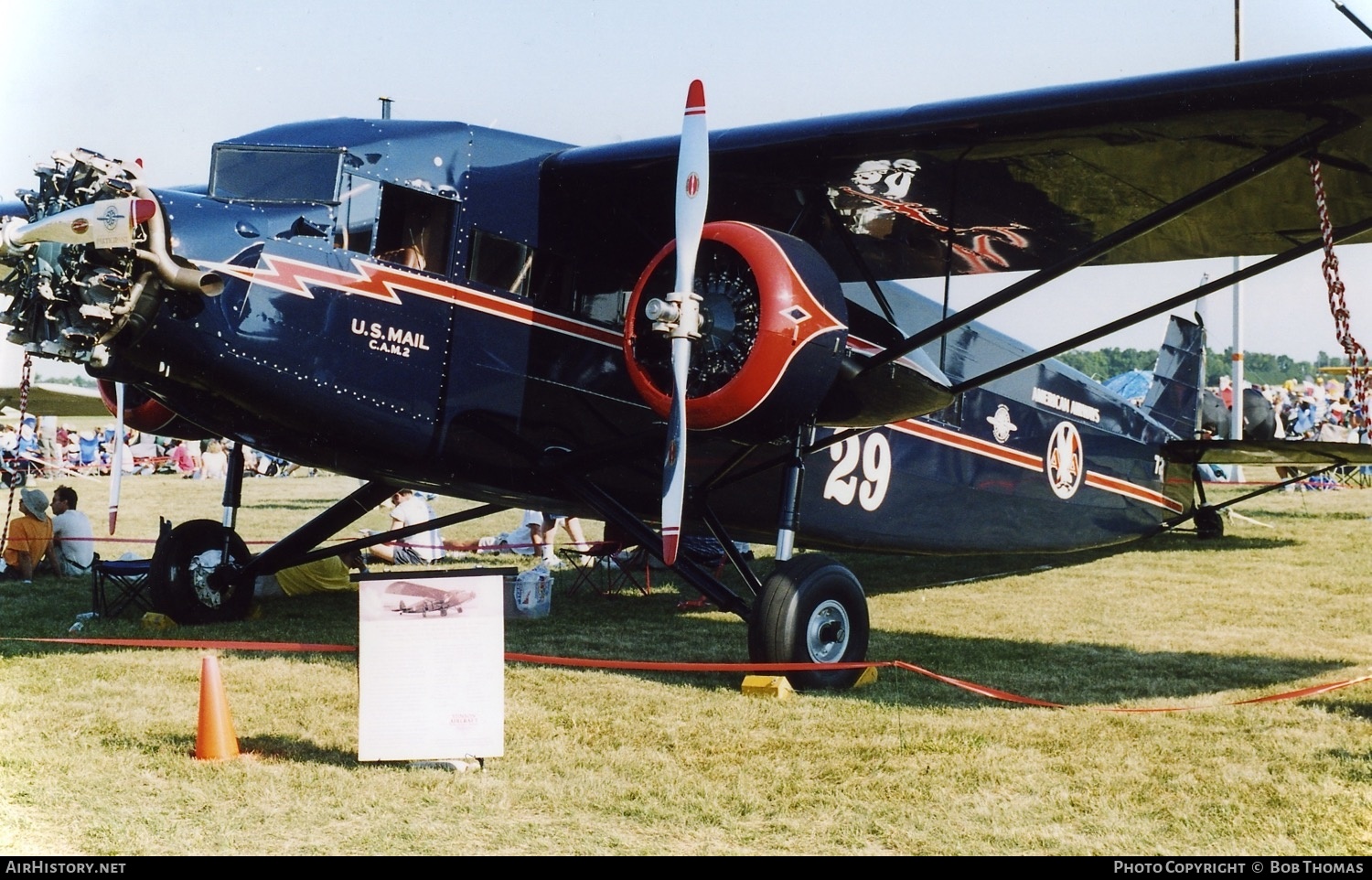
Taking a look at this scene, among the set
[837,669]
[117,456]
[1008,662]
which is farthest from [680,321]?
[117,456]

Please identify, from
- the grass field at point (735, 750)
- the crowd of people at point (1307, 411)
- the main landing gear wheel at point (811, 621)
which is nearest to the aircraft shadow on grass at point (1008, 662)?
the grass field at point (735, 750)

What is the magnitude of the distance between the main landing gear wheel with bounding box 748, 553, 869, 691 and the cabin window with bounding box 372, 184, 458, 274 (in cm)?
274

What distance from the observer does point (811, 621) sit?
7.21 metres

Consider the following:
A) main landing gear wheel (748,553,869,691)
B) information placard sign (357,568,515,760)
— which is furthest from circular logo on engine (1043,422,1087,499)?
information placard sign (357,568,515,760)

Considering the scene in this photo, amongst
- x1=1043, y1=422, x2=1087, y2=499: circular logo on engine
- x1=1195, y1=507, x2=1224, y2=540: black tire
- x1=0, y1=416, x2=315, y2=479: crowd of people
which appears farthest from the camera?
x1=0, y1=416, x2=315, y2=479: crowd of people

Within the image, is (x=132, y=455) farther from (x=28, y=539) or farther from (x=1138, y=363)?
(x=1138, y=363)

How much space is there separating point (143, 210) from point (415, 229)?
1.63 metres

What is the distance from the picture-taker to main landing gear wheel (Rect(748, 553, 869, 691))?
7086mm

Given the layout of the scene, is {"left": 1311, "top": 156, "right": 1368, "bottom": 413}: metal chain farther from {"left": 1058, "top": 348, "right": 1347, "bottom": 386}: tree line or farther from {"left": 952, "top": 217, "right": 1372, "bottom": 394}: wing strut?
{"left": 1058, "top": 348, "right": 1347, "bottom": 386}: tree line

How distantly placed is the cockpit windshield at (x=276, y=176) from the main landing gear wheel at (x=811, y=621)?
3.36 metres

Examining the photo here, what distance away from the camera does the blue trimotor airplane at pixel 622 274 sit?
652 centimetres

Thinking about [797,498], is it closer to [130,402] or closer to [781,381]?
[781,381]

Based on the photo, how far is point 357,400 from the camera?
7262mm
